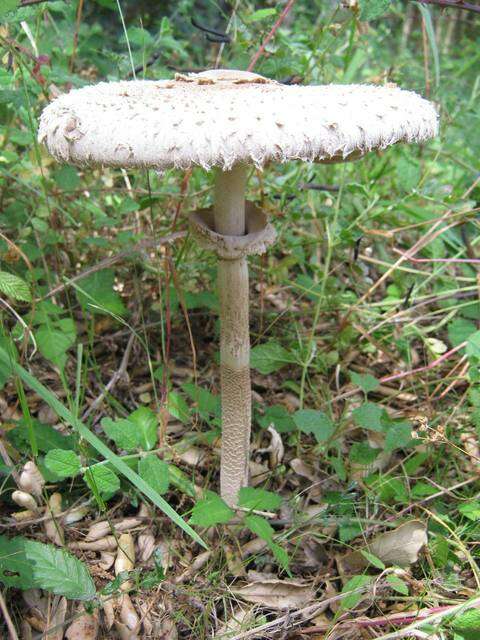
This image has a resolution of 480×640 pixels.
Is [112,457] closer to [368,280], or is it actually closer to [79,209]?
[79,209]

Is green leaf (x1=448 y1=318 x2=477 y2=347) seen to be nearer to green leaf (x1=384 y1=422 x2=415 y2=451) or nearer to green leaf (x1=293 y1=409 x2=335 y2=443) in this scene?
green leaf (x1=384 y1=422 x2=415 y2=451)

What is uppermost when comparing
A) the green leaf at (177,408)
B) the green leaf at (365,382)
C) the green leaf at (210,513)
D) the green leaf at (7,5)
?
the green leaf at (7,5)

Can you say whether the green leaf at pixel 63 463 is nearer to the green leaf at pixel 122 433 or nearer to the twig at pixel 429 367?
the green leaf at pixel 122 433

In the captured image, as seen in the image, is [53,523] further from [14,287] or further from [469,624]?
[469,624]

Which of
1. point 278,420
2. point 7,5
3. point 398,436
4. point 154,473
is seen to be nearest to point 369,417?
point 398,436

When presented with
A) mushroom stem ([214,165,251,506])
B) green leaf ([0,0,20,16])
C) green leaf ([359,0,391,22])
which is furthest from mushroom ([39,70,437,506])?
green leaf ([359,0,391,22])

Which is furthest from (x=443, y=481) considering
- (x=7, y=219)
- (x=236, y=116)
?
(x=7, y=219)

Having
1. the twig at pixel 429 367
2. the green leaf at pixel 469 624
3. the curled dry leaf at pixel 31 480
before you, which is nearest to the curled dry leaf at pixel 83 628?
the curled dry leaf at pixel 31 480
